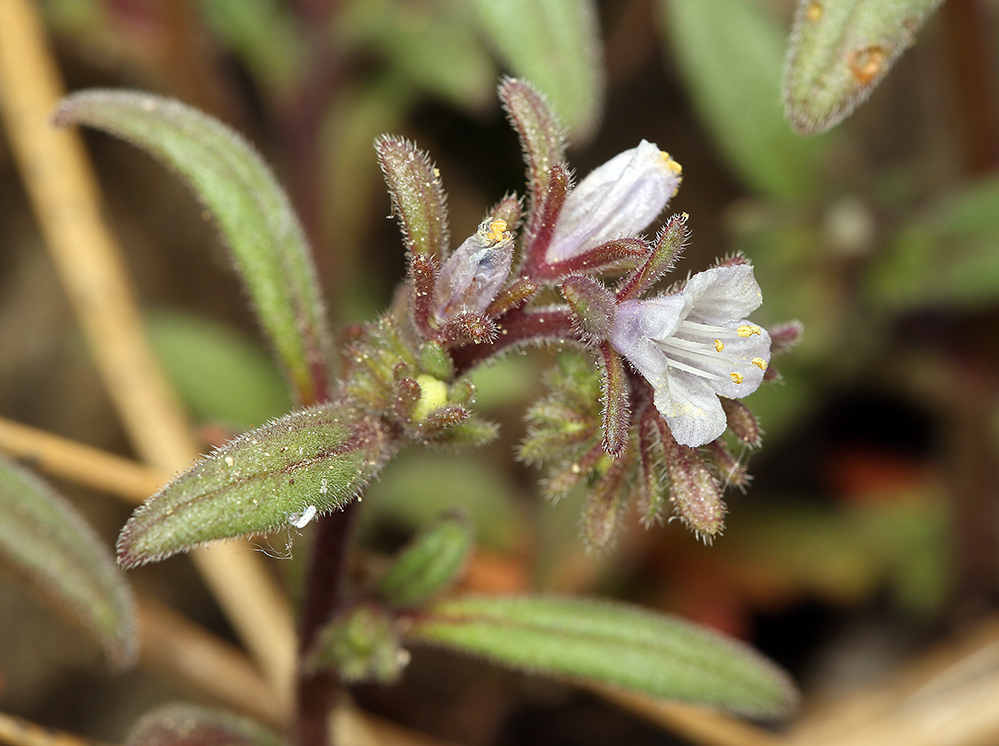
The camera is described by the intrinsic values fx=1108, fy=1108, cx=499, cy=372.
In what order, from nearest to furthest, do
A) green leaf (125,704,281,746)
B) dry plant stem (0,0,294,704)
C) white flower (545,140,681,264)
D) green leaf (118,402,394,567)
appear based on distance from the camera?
green leaf (118,402,394,567), white flower (545,140,681,264), green leaf (125,704,281,746), dry plant stem (0,0,294,704)

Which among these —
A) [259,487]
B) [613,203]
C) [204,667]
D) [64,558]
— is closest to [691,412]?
[613,203]

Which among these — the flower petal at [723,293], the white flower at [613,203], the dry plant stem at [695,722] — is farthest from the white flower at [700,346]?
the dry plant stem at [695,722]

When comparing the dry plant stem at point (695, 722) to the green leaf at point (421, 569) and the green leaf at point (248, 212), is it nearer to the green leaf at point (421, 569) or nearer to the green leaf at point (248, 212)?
the green leaf at point (421, 569)

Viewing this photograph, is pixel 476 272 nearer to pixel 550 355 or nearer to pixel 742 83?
pixel 550 355

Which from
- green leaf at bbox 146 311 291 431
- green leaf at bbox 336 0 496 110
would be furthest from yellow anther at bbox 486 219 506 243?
green leaf at bbox 146 311 291 431

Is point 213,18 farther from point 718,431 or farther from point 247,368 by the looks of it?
point 718,431

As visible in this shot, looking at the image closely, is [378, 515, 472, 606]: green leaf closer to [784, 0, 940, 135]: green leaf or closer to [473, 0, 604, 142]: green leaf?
[473, 0, 604, 142]: green leaf
